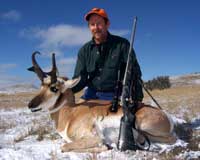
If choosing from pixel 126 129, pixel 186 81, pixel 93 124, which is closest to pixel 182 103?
pixel 93 124

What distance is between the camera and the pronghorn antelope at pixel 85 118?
6.11m

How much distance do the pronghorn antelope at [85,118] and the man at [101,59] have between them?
74 centimetres

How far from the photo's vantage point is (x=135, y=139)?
6.10m

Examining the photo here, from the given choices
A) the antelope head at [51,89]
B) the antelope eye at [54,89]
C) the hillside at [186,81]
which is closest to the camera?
the antelope head at [51,89]

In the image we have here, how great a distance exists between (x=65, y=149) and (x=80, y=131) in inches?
18.6

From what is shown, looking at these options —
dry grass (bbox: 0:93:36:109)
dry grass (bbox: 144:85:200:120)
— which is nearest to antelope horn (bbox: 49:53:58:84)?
dry grass (bbox: 144:85:200:120)

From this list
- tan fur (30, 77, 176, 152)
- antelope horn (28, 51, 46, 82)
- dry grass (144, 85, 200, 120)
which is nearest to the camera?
tan fur (30, 77, 176, 152)

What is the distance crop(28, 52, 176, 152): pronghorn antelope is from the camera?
20.0ft

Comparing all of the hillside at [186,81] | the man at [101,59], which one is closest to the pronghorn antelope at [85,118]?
the man at [101,59]

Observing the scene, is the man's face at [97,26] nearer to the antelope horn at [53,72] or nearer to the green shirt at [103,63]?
the green shirt at [103,63]

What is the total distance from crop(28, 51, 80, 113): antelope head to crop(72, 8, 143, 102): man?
2.19ft

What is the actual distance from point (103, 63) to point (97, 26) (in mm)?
821

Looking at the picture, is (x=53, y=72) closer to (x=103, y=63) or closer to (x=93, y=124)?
(x=93, y=124)

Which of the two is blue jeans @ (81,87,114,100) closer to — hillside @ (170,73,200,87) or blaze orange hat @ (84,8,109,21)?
blaze orange hat @ (84,8,109,21)
